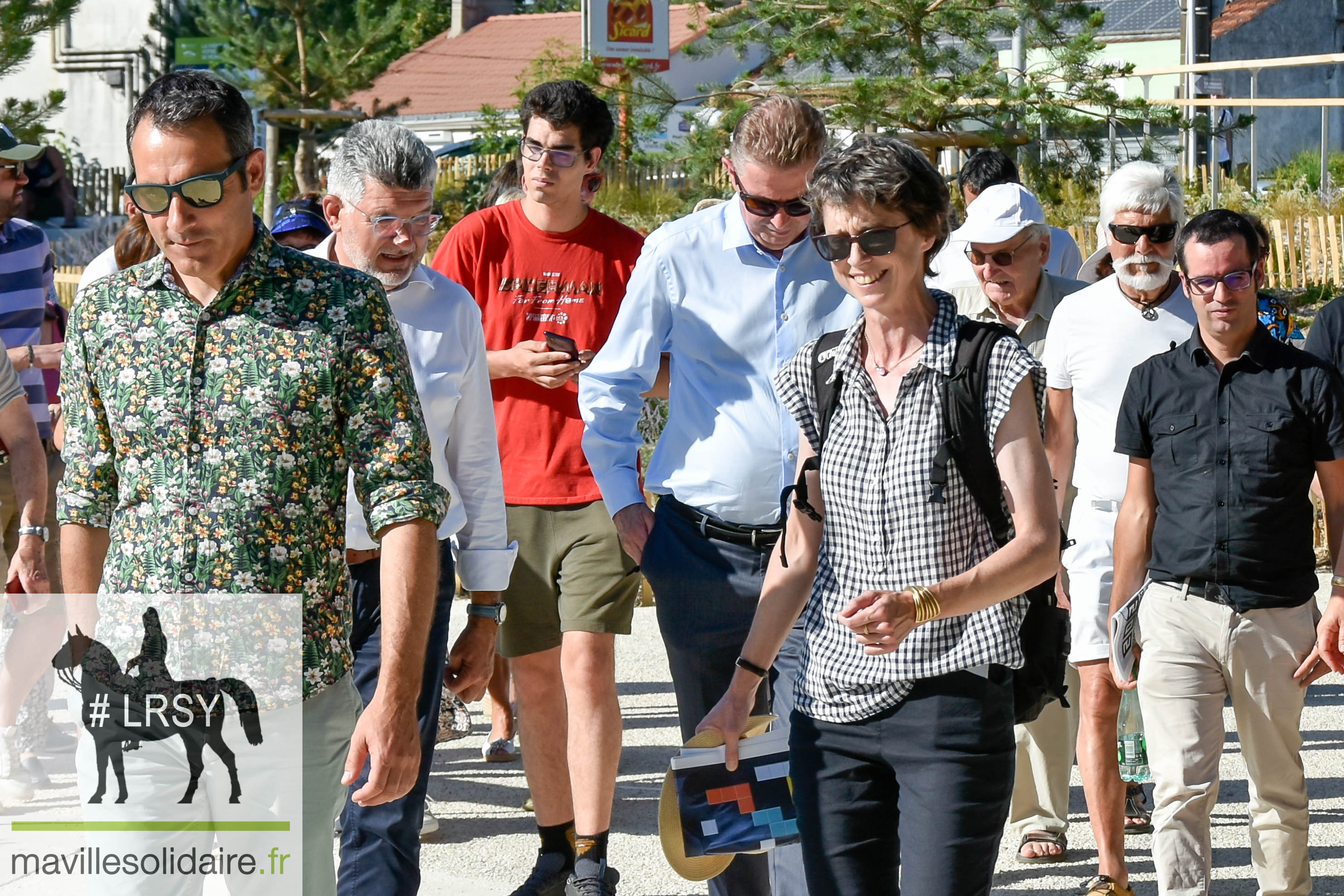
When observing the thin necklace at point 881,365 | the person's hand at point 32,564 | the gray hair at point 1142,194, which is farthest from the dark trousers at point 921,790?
the person's hand at point 32,564

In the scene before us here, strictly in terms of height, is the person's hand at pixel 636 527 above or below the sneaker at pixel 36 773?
above

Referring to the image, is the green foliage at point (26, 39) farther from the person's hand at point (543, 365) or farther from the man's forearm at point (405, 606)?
the man's forearm at point (405, 606)

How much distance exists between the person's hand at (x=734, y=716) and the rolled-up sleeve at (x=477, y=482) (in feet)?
2.43

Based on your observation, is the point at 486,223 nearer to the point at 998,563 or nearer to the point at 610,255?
the point at 610,255

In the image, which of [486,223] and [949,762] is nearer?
[949,762]

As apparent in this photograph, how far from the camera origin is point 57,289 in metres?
16.5

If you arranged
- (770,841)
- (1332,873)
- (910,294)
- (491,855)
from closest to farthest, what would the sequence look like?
(910,294) < (770,841) < (1332,873) < (491,855)

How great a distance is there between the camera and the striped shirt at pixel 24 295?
6340 millimetres

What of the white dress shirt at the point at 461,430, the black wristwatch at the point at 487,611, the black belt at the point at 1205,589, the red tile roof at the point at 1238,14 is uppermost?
the red tile roof at the point at 1238,14

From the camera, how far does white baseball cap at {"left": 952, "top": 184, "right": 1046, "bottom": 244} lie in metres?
5.34

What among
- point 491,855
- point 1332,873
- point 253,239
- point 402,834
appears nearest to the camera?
point 253,239

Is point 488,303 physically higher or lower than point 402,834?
higher

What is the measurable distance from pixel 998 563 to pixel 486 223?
2.87 m

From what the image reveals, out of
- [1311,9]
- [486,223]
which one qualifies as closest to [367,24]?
[1311,9]
